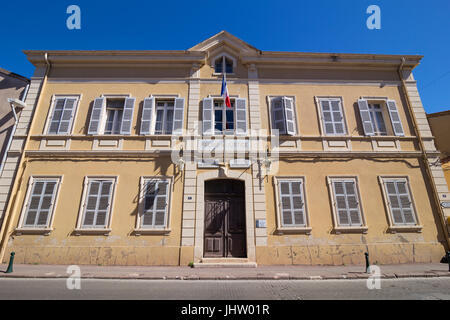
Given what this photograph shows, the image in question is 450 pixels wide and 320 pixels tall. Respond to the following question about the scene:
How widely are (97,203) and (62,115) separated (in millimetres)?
4089

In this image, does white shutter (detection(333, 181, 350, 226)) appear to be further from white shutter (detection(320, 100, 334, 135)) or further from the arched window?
the arched window

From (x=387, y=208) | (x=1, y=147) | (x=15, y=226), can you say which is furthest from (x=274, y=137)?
(x=1, y=147)

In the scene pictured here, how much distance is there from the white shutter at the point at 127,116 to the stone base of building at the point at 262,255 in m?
4.38

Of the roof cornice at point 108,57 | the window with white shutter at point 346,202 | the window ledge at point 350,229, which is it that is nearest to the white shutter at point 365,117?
the window with white shutter at point 346,202

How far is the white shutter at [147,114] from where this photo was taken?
8.98 m

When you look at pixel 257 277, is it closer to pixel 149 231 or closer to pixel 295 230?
pixel 295 230

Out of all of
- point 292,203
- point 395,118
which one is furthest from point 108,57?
point 395,118

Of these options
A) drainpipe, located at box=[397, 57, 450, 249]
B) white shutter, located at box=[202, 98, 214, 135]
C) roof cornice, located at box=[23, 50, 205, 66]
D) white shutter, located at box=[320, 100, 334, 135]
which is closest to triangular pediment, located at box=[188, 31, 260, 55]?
roof cornice, located at box=[23, 50, 205, 66]

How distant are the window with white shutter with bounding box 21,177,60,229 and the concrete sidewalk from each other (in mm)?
1373

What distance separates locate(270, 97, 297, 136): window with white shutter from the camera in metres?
9.09

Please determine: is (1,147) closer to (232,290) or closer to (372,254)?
(232,290)

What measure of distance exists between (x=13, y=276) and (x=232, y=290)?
5758 millimetres

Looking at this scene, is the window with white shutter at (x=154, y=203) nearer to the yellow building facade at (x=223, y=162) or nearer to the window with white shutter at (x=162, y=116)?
the yellow building facade at (x=223, y=162)

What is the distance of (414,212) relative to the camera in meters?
8.23
